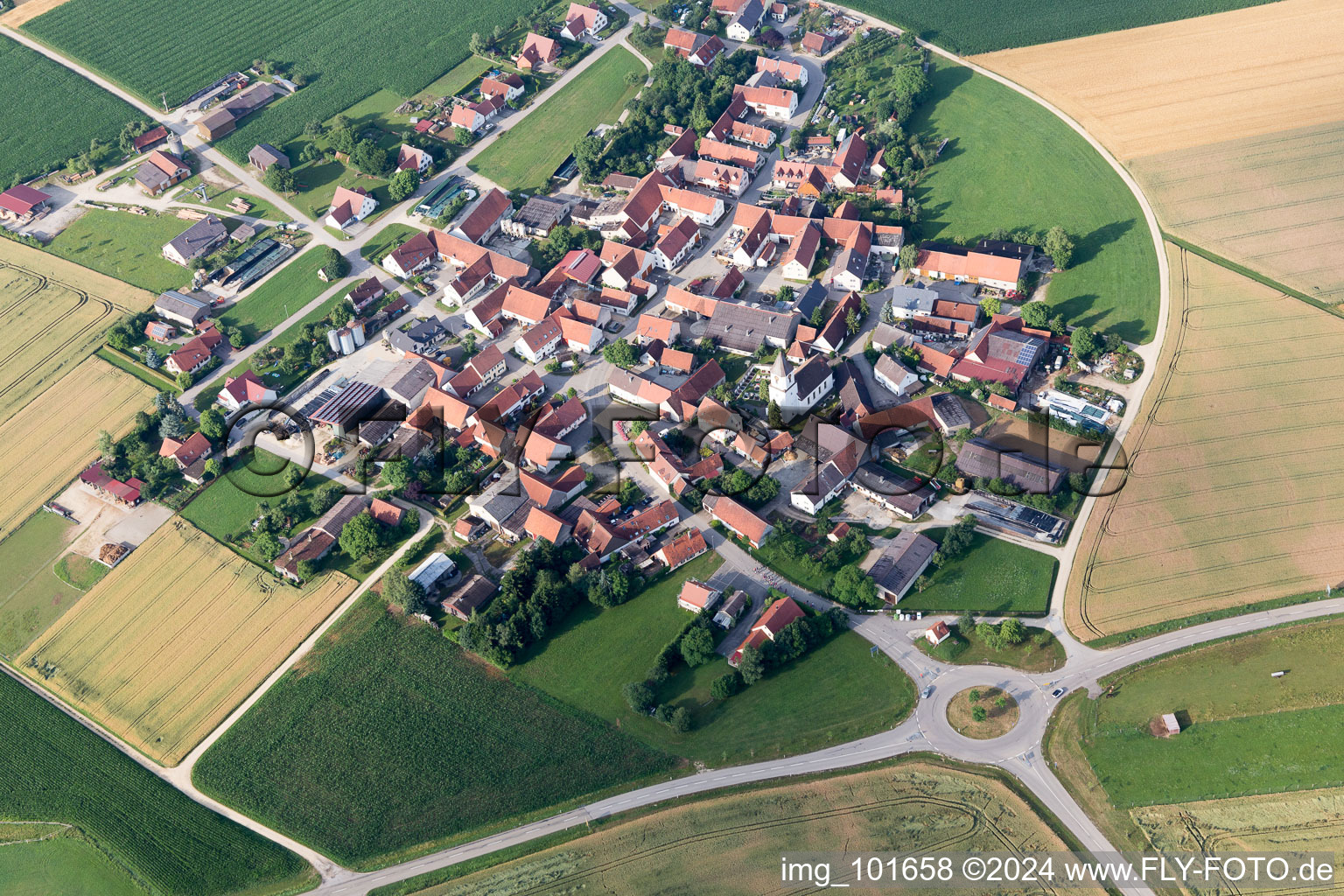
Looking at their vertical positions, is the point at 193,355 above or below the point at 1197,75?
below

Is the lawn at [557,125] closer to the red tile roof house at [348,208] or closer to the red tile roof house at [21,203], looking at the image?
the red tile roof house at [348,208]

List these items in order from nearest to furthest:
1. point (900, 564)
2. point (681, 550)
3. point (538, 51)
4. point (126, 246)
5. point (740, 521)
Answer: point (900, 564) < point (681, 550) < point (740, 521) < point (126, 246) < point (538, 51)

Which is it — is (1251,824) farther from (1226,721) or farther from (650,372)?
(650,372)

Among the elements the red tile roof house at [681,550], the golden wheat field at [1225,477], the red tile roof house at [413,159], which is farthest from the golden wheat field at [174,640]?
the golden wheat field at [1225,477]

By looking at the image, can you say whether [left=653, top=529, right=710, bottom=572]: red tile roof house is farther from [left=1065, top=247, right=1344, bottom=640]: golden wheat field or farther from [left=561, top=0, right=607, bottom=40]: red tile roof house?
[left=561, top=0, right=607, bottom=40]: red tile roof house

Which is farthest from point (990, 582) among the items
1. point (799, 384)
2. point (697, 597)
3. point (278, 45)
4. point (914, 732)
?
point (278, 45)

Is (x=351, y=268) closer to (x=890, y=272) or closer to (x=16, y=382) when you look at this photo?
(x=16, y=382)

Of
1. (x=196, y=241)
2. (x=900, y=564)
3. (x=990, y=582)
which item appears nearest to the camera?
(x=990, y=582)
